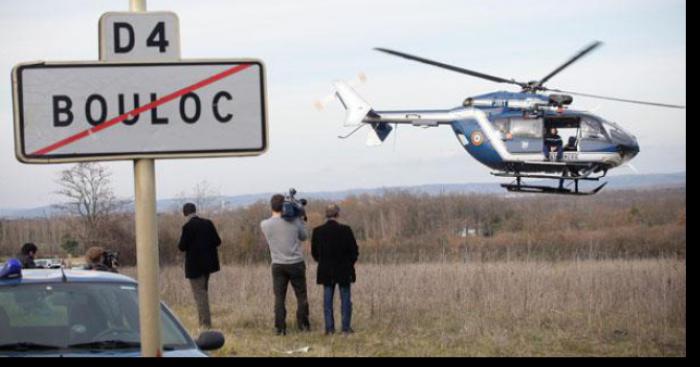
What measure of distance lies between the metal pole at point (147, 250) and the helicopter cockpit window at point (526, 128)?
24896mm

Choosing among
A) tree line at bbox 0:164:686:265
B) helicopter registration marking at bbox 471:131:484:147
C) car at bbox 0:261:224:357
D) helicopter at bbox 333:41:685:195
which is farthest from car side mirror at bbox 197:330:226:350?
helicopter registration marking at bbox 471:131:484:147

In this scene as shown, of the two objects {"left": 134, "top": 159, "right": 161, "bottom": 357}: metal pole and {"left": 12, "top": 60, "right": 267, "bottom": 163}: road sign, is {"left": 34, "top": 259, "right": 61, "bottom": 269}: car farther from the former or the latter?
{"left": 12, "top": 60, "right": 267, "bottom": 163}: road sign

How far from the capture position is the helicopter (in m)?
27.7

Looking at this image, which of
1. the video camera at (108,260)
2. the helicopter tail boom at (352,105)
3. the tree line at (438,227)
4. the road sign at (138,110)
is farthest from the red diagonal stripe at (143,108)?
the helicopter tail boom at (352,105)

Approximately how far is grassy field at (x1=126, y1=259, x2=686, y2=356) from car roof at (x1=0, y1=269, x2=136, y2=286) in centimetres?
437

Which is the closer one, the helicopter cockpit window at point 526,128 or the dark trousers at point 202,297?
the dark trousers at point 202,297

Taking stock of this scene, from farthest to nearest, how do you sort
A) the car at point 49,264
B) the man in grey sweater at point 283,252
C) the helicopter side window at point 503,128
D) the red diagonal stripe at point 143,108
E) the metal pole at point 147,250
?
the helicopter side window at point 503,128
the man in grey sweater at point 283,252
the car at point 49,264
the metal pole at point 147,250
the red diagonal stripe at point 143,108

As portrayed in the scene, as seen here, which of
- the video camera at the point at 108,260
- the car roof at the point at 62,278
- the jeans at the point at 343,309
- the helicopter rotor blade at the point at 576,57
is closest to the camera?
the car roof at the point at 62,278

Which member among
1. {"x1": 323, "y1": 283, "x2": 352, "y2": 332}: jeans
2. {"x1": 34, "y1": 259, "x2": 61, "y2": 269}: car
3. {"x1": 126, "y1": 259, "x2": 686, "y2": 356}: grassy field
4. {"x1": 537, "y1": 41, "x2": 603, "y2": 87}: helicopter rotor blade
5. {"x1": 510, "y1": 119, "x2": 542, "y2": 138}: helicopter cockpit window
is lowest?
{"x1": 126, "y1": 259, "x2": 686, "y2": 356}: grassy field

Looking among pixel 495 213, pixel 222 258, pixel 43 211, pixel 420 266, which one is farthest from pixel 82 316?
pixel 495 213

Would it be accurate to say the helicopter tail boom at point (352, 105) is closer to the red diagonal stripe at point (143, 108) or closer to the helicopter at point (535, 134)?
the helicopter at point (535, 134)

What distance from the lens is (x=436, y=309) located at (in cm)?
1709

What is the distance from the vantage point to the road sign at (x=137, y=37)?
4434mm

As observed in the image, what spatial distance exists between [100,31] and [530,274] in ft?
51.5
